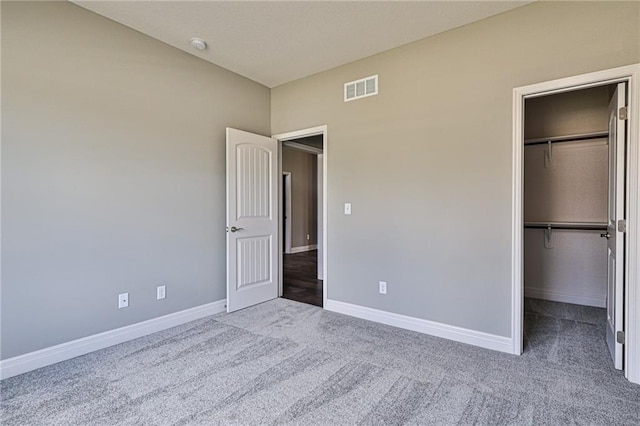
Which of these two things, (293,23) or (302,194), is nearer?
(293,23)

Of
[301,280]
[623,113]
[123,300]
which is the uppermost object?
[623,113]

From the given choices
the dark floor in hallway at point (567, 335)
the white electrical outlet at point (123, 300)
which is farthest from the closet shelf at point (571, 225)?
the white electrical outlet at point (123, 300)

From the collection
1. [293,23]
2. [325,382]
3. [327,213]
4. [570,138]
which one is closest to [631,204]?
[570,138]

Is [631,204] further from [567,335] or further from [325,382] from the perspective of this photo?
[325,382]

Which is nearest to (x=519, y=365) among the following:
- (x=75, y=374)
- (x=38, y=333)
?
(x=75, y=374)

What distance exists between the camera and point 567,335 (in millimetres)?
2773

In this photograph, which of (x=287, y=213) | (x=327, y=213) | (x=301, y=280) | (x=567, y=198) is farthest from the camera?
(x=287, y=213)

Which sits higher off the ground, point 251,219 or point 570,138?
point 570,138

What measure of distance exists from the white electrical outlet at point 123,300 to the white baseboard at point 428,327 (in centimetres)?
194

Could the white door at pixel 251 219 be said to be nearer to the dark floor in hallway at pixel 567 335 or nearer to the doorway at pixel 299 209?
the doorway at pixel 299 209

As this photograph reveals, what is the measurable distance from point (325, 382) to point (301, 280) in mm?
2997

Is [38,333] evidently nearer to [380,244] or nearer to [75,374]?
[75,374]

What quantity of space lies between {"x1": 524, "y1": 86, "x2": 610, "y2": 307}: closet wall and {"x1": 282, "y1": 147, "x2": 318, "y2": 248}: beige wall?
205 inches

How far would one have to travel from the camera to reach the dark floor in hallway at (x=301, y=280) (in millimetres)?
4082
